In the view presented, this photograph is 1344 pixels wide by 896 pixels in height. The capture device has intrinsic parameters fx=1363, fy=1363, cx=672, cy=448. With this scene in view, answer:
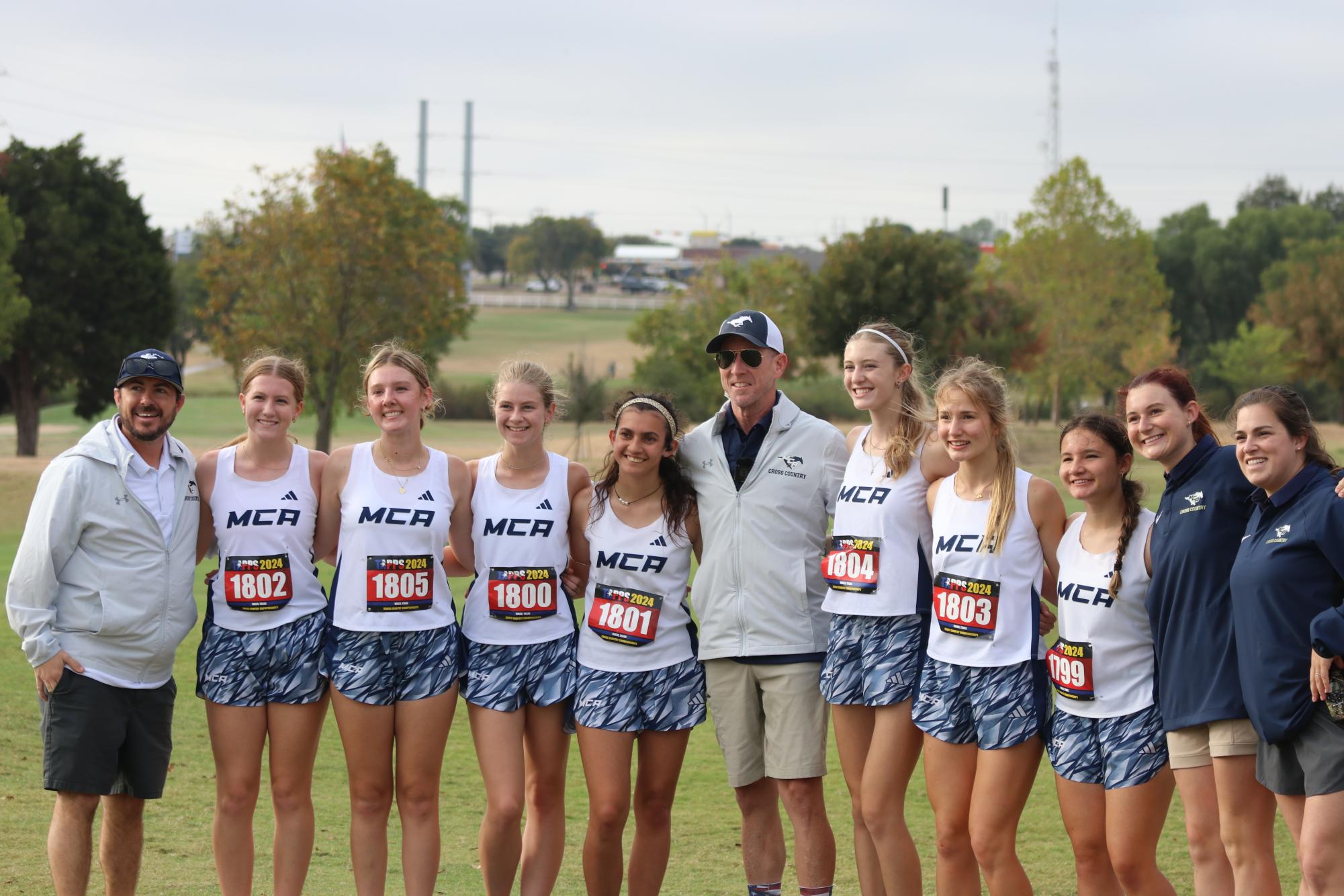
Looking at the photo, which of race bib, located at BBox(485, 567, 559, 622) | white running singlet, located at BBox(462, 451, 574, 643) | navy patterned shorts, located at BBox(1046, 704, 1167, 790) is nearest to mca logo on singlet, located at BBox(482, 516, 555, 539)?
white running singlet, located at BBox(462, 451, 574, 643)

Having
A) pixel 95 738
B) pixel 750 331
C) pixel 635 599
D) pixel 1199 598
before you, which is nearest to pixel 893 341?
pixel 750 331

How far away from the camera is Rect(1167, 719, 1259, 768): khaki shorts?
4320 mm

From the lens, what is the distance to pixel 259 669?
496 centimetres

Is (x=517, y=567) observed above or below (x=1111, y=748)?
above

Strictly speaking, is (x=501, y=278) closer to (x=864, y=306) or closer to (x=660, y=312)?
(x=660, y=312)

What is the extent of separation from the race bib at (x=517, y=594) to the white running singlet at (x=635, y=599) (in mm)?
191

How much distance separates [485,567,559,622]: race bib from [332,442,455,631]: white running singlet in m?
0.17

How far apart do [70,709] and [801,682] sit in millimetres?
2672

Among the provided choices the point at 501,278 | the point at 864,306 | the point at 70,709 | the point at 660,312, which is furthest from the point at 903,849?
the point at 501,278

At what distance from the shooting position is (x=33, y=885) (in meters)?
5.59

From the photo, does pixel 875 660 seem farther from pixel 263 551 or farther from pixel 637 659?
pixel 263 551

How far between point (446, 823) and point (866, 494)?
335cm

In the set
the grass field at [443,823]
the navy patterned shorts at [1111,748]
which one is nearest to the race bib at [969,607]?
the navy patterned shorts at [1111,748]

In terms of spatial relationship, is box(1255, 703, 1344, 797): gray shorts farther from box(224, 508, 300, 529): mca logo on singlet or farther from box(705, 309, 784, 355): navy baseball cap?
box(224, 508, 300, 529): mca logo on singlet
